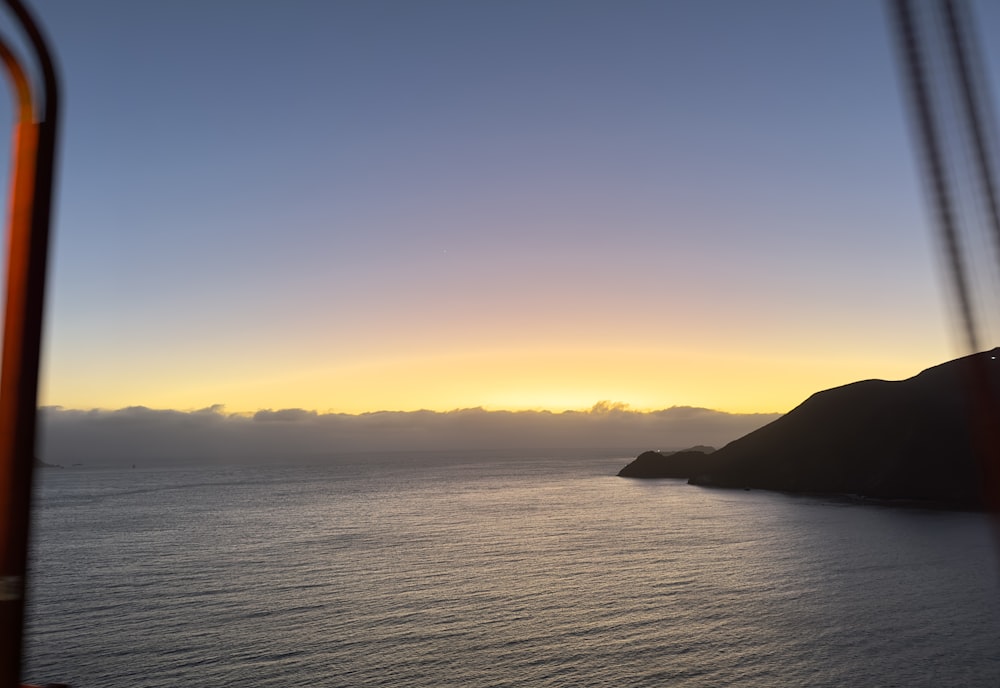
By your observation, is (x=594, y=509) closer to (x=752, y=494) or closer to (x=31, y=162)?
(x=752, y=494)

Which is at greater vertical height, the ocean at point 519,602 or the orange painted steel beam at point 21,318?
the orange painted steel beam at point 21,318

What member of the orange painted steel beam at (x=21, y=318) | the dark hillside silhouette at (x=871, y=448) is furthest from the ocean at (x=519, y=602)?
the dark hillside silhouette at (x=871, y=448)

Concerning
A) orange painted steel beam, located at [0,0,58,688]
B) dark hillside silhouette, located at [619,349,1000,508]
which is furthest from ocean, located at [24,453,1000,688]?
dark hillside silhouette, located at [619,349,1000,508]

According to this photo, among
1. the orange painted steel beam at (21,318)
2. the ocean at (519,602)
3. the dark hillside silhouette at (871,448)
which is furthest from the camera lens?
the dark hillside silhouette at (871,448)

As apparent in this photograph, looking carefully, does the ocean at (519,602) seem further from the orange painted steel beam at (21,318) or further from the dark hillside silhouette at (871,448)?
the dark hillside silhouette at (871,448)

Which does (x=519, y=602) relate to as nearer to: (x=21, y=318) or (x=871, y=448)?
(x=21, y=318)

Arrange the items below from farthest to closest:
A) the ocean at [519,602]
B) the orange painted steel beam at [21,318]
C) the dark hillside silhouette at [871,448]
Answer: the dark hillside silhouette at [871,448] → the ocean at [519,602] → the orange painted steel beam at [21,318]

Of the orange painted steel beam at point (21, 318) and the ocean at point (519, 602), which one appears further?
the ocean at point (519, 602)

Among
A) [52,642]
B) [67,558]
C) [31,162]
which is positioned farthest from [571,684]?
[67,558]
